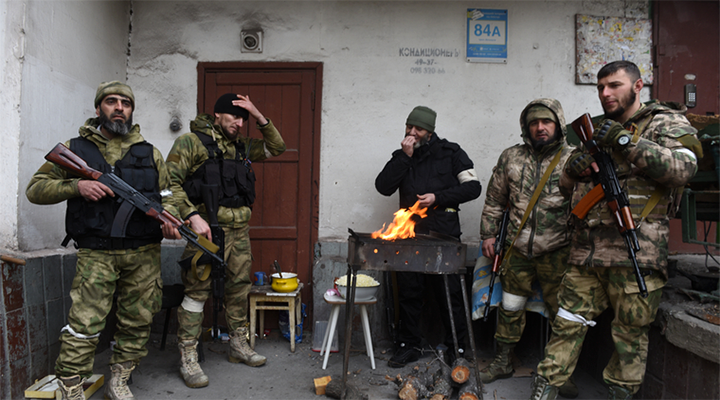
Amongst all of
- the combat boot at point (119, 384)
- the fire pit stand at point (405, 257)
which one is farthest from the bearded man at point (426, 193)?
the combat boot at point (119, 384)

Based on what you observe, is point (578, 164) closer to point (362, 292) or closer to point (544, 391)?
point (544, 391)

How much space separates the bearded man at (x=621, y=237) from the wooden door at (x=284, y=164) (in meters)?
2.70

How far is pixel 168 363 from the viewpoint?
3.88 meters

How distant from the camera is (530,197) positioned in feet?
11.5

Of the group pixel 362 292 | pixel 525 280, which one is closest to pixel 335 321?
pixel 362 292

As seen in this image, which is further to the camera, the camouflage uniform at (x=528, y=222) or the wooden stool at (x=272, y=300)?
the wooden stool at (x=272, y=300)

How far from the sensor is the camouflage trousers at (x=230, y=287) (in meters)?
Result: 3.56

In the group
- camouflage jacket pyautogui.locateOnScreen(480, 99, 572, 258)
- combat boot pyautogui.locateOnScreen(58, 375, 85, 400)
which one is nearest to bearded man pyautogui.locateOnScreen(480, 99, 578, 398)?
camouflage jacket pyautogui.locateOnScreen(480, 99, 572, 258)

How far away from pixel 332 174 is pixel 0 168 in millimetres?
2878

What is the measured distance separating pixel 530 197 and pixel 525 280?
69cm

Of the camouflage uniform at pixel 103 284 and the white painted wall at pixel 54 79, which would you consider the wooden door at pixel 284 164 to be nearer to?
the white painted wall at pixel 54 79

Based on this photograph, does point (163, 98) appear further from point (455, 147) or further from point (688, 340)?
point (688, 340)

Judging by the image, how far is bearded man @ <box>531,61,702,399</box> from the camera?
2.54 meters

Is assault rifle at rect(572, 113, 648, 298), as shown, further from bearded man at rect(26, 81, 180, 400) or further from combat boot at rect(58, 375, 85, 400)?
combat boot at rect(58, 375, 85, 400)
